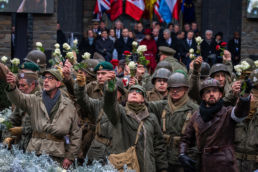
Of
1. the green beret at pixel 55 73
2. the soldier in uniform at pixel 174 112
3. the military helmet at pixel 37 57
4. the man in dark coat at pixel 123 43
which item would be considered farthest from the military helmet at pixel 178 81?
the man in dark coat at pixel 123 43

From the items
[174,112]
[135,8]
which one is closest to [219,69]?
[174,112]

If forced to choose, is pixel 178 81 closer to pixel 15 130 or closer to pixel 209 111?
pixel 209 111

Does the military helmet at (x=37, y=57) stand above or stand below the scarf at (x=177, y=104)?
above

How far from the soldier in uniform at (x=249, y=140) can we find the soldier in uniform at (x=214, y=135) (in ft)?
4.01

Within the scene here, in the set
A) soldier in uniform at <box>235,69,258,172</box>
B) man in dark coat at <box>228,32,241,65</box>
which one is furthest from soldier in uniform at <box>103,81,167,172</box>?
man in dark coat at <box>228,32,241,65</box>

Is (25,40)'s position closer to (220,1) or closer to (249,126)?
(220,1)

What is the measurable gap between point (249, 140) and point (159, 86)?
1.81m

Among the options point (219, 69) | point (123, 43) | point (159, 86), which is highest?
point (123, 43)

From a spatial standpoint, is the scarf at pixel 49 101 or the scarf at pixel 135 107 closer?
the scarf at pixel 135 107

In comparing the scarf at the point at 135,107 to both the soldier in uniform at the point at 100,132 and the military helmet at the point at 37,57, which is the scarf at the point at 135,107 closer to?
the soldier in uniform at the point at 100,132

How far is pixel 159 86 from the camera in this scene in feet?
33.4

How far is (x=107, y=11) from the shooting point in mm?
22094

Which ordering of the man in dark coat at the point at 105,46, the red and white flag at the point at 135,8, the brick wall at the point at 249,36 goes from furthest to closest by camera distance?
the red and white flag at the point at 135,8, the brick wall at the point at 249,36, the man in dark coat at the point at 105,46

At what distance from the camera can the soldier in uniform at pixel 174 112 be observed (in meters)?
8.82
